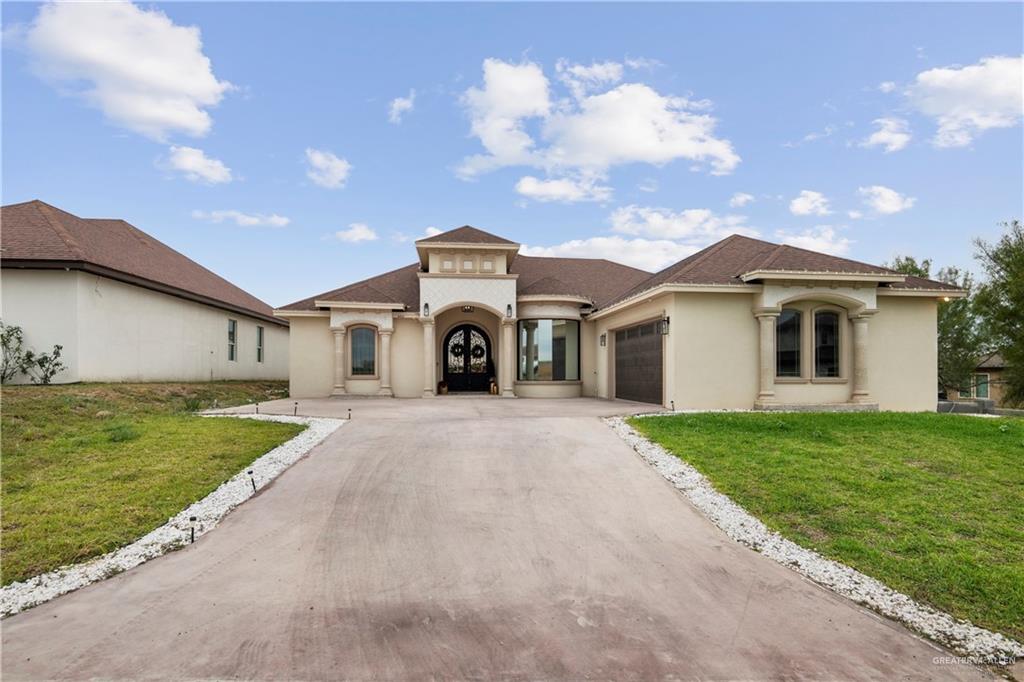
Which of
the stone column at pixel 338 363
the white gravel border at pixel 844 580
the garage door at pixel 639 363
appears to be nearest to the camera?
the white gravel border at pixel 844 580

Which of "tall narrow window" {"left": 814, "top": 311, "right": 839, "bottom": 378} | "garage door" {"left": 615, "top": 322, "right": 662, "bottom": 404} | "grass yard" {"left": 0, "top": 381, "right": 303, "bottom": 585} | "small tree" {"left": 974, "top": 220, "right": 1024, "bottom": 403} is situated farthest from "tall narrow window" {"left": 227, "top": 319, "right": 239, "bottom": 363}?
"small tree" {"left": 974, "top": 220, "right": 1024, "bottom": 403}

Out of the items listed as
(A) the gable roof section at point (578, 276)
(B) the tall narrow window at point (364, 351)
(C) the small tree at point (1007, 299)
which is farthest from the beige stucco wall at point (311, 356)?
(C) the small tree at point (1007, 299)

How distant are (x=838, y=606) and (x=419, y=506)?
13.9ft

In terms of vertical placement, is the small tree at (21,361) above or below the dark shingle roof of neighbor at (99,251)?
below

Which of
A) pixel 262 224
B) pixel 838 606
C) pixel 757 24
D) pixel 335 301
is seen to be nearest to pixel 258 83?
pixel 335 301

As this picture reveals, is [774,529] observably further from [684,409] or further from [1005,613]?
[684,409]

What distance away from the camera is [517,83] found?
15281 millimetres

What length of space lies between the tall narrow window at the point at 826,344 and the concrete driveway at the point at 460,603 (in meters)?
9.92

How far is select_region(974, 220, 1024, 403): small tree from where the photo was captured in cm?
2216

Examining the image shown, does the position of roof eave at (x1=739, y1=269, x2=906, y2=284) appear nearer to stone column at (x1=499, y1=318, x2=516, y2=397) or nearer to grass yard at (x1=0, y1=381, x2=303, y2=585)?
stone column at (x1=499, y1=318, x2=516, y2=397)

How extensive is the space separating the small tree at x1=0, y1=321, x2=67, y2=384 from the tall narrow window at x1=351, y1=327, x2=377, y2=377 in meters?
8.10

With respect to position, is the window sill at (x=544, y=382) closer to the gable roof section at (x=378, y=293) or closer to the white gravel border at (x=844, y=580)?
the gable roof section at (x=378, y=293)

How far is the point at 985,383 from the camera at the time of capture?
95.3 feet

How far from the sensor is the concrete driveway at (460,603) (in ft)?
10.4
